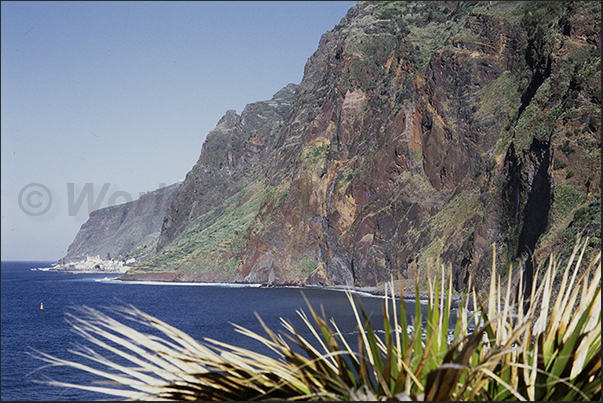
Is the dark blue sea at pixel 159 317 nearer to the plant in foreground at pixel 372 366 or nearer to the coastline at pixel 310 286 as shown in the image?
the coastline at pixel 310 286

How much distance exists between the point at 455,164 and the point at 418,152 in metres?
10.0

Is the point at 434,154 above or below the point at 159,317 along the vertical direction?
above

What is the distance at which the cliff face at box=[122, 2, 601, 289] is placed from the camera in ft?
188

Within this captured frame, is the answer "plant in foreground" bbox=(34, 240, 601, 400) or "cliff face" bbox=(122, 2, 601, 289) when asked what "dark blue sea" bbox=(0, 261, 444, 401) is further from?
"plant in foreground" bbox=(34, 240, 601, 400)

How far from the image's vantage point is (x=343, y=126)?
4892 inches

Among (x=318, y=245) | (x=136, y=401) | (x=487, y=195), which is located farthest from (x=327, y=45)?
(x=136, y=401)

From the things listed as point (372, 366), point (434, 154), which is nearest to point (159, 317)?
point (434, 154)

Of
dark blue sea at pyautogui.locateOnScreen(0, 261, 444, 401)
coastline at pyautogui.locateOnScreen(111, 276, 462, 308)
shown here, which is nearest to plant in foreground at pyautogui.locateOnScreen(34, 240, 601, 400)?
dark blue sea at pyautogui.locateOnScreen(0, 261, 444, 401)

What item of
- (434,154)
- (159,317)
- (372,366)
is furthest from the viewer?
(434,154)

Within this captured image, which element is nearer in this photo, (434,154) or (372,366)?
(372,366)

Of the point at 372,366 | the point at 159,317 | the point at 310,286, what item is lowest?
the point at 310,286

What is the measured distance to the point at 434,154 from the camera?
9756 centimetres

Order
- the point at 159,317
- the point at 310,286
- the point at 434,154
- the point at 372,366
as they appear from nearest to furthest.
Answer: the point at 372,366 < the point at 159,317 < the point at 434,154 < the point at 310,286

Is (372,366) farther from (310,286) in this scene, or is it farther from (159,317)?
(310,286)
